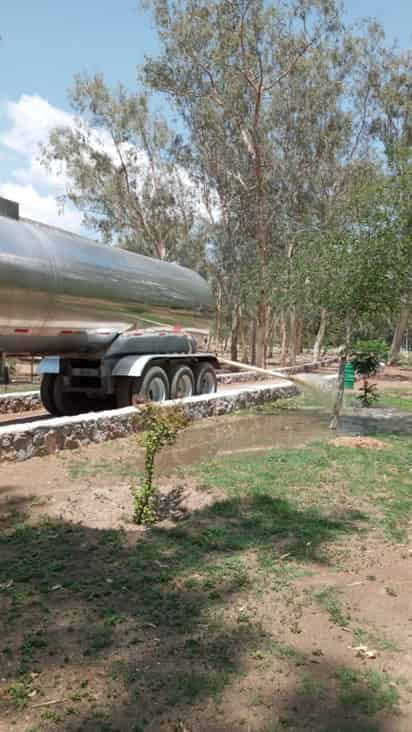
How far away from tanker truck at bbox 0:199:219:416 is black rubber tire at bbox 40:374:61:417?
0.07 ft

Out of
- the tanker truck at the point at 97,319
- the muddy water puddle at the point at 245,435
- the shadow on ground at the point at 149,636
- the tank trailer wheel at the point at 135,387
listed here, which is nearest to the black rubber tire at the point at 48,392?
the tanker truck at the point at 97,319

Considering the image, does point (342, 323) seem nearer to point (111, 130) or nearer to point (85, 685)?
point (85, 685)

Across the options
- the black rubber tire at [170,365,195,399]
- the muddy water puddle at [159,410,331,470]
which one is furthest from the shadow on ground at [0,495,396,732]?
the black rubber tire at [170,365,195,399]

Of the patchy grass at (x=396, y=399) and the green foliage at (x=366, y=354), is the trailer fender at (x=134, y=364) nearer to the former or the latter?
the green foliage at (x=366, y=354)

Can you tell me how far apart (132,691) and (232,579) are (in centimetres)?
151

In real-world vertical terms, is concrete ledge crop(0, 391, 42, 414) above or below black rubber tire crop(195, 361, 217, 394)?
below

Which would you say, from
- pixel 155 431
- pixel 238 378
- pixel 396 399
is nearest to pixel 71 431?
pixel 155 431

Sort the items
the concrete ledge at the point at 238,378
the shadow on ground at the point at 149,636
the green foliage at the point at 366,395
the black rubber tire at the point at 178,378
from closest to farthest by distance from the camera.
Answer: the shadow on ground at the point at 149,636 < the green foliage at the point at 366,395 < the black rubber tire at the point at 178,378 < the concrete ledge at the point at 238,378

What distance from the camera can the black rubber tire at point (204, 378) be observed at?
14859mm

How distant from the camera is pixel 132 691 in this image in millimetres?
3098

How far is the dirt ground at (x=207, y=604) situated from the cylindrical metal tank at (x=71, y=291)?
2.77 m

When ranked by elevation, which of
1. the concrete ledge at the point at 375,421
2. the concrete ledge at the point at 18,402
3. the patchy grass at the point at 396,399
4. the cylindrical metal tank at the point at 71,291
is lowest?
the patchy grass at the point at 396,399

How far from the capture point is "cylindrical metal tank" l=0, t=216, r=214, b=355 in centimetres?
912

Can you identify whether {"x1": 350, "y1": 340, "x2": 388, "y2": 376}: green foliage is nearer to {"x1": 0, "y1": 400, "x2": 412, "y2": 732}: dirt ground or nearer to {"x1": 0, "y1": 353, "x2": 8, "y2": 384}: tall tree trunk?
{"x1": 0, "y1": 400, "x2": 412, "y2": 732}: dirt ground
